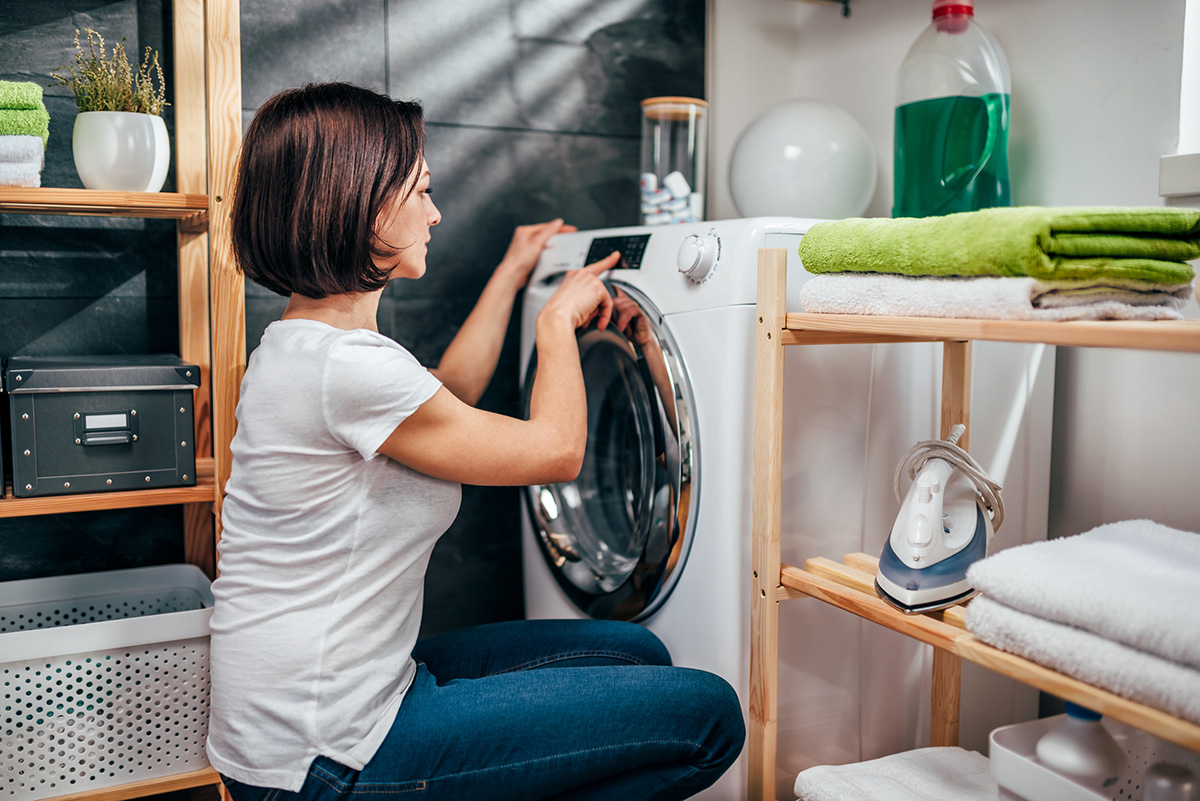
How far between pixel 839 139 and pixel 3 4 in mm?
1480

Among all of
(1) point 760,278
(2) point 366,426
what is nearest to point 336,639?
(2) point 366,426

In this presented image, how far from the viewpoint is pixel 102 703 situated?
1394 mm

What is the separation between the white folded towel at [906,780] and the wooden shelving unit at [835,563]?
7 cm

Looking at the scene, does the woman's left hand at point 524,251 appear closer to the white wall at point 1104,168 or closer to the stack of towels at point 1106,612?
the white wall at point 1104,168

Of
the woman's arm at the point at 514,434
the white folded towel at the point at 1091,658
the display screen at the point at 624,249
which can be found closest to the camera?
the white folded towel at the point at 1091,658

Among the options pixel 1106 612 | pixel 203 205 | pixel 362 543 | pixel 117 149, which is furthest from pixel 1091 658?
pixel 117 149

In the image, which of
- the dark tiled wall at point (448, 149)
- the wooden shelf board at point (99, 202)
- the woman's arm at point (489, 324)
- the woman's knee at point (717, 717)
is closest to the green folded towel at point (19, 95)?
the wooden shelf board at point (99, 202)

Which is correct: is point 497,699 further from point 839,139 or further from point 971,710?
point 839,139

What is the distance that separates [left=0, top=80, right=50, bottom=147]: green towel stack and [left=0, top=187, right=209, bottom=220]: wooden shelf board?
0.28 feet

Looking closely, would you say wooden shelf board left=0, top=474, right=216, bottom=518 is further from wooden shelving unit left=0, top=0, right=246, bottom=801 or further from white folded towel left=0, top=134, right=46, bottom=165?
white folded towel left=0, top=134, right=46, bottom=165

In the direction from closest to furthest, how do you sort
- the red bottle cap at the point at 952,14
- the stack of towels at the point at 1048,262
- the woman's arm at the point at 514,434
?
the stack of towels at the point at 1048,262 < the woman's arm at the point at 514,434 < the red bottle cap at the point at 952,14

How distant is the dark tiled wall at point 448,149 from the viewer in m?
1.64

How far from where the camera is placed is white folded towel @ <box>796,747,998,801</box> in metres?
1.20

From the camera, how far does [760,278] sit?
3.98ft
